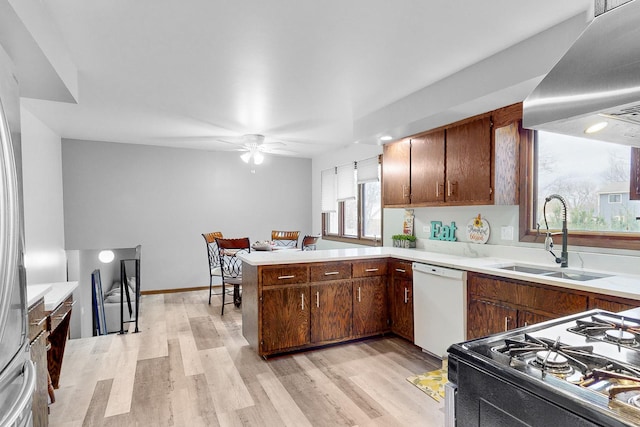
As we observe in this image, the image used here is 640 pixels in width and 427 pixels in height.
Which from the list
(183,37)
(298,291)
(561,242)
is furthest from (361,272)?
(183,37)

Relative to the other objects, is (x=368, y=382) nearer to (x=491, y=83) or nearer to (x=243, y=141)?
(x=491, y=83)

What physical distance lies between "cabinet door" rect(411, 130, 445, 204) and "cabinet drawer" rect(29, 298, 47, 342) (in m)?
3.08

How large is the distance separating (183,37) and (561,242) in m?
3.03

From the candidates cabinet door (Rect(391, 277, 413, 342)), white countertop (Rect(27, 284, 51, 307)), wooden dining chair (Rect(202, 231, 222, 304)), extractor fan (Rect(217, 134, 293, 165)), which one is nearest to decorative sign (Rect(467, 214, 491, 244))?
cabinet door (Rect(391, 277, 413, 342))

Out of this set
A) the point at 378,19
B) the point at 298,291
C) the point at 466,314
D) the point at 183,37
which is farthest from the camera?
Answer: the point at 298,291

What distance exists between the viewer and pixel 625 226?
2.32m

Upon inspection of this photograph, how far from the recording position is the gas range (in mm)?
710

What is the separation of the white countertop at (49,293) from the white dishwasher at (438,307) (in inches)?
106

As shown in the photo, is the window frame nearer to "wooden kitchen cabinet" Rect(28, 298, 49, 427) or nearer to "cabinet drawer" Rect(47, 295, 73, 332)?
"wooden kitchen cabinet" Rect(28, 298, 49, 427)

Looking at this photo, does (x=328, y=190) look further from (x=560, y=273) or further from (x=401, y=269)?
(x=560, y=273)

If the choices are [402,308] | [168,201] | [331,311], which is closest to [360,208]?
[402,308]

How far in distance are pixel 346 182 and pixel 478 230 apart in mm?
2582

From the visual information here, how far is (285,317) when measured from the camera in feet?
10.1

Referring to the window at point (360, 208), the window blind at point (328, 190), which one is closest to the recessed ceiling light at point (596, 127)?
the window at point (360, 208)
